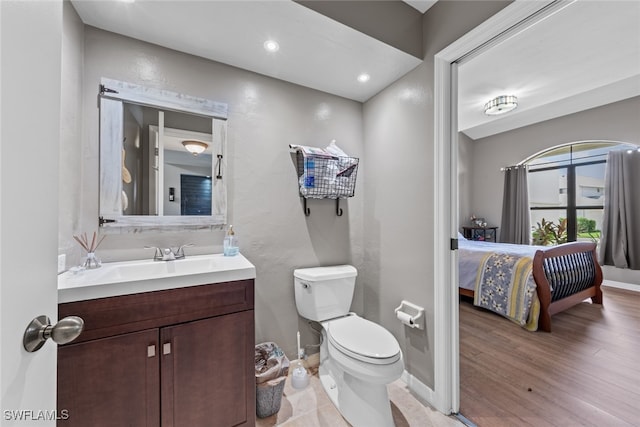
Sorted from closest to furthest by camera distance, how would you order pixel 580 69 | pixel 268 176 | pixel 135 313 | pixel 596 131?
pixel 135 313 < pixel 268 176 < pixel 580 69 < pixel 596 131

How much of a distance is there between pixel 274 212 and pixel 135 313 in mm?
1001

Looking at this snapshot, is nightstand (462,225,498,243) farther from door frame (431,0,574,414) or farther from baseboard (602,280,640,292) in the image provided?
door frame (431,0,574,414)

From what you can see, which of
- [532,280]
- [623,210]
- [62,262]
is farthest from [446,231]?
[623,210]

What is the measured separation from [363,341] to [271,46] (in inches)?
71.7

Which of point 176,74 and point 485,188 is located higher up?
point 176,74

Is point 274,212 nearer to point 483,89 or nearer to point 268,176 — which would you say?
point 268,176

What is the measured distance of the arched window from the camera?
401 cm

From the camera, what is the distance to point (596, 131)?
3801mm

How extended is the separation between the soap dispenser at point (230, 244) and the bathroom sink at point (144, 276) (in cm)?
5

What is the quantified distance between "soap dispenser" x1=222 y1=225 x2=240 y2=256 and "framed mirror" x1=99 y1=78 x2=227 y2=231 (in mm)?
86

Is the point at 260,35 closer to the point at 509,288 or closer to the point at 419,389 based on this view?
the point at 419,389

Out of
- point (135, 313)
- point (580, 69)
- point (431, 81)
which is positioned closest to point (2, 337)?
point (135, 313)

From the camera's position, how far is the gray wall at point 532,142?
3.57m
